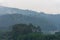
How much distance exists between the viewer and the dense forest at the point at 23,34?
368 centimetres

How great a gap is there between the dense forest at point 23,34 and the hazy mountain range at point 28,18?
0.10 metres

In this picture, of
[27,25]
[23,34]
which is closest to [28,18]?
[27,25]

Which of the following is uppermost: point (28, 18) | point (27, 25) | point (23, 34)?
point (28, 18)

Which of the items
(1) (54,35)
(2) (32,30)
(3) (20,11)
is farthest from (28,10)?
(1) (54,35)

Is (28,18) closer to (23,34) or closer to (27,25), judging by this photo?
(27,25)

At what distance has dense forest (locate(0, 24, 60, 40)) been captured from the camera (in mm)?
3683

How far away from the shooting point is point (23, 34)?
12.2 ft

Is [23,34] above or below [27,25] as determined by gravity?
below

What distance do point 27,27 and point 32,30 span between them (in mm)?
104

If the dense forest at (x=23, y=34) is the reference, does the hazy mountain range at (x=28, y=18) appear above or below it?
above

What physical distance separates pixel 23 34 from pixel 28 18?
1.00ft

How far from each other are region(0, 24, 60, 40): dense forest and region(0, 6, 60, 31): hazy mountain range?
99mm

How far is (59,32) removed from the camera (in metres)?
→ 3.76

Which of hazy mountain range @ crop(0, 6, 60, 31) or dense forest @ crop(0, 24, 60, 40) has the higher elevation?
hazy mountain range @ crop(0, 6, 60, 31)
